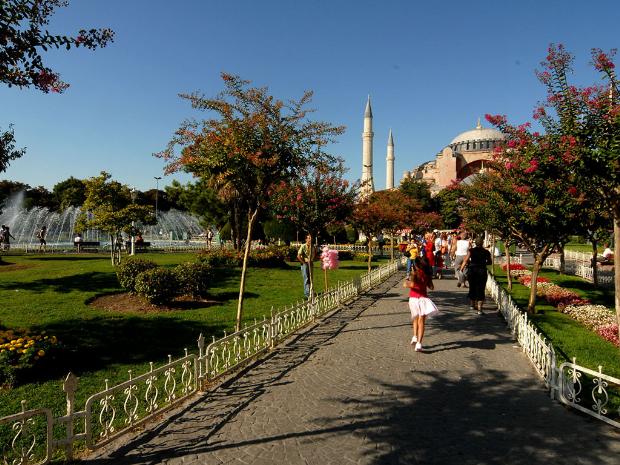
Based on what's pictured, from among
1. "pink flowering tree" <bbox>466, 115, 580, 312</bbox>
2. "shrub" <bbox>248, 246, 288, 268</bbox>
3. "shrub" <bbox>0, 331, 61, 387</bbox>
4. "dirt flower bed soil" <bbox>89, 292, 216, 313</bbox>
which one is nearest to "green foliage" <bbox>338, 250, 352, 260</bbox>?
"shrub" <bbox>248, 246, 288, 268</bbox>

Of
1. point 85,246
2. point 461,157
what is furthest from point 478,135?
point 85,246

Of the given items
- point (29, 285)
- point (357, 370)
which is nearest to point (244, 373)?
point (357, 370)

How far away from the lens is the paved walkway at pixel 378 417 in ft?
13.1

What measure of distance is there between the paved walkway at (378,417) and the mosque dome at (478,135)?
10570 cm

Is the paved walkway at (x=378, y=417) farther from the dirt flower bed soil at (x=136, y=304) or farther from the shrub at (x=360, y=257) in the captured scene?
the shrub at (x=360, y=257)

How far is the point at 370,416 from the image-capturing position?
4.84 meters

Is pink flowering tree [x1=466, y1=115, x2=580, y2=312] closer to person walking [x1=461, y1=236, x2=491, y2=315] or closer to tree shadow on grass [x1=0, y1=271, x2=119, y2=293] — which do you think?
Result: person walking [x1=461, y1=236, x2=491, y2=315]

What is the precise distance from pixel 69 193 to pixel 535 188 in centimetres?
5761

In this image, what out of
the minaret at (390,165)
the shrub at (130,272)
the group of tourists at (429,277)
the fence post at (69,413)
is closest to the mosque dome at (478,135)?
the minaret at (390,165)

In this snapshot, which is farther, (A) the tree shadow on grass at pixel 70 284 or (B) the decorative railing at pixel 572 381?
(A) the tree shadow on grass at pixel 70 284

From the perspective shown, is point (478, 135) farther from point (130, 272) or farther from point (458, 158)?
point (130, 272)

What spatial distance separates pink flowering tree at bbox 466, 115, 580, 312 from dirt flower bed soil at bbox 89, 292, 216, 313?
8.45 metres

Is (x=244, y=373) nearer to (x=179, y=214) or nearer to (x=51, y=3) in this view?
(x=51, y=3)

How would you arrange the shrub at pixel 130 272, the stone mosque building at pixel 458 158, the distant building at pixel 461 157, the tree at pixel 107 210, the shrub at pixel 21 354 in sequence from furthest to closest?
1. the distant building at pixel 461 157
2. the stone mosque building at pixel 458 158
3. the tree at pixel 107 210
4. the shrub at pixel 130 272
5. the shrub at pixel 21 354
